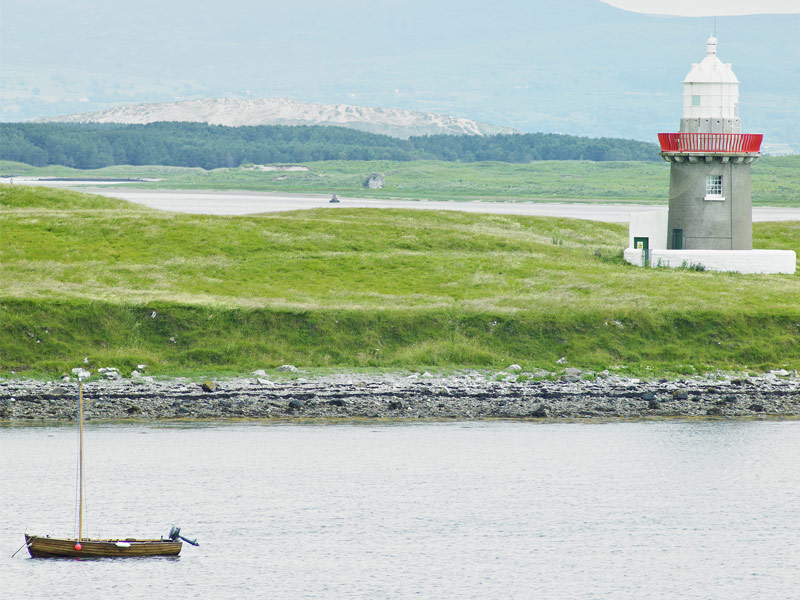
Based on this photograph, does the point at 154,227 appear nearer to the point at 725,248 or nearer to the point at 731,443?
the point at 725,248

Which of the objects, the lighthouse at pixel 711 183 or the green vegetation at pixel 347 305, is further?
the lighthouse at pixel 711 183

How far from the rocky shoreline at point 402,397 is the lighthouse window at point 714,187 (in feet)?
56.0

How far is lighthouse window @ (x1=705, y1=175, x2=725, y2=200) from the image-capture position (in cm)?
6375

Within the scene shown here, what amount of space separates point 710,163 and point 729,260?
17.7 feet

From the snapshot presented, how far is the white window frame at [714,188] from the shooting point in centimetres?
6375

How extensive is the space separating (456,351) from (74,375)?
50.9 feet

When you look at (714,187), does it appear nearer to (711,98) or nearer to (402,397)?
(711,98)

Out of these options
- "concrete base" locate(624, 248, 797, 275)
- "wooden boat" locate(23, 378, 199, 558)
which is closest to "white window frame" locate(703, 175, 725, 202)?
"concrete base" locate(624, 248, 797, 275)

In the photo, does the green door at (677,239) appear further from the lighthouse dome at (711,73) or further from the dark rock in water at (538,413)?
the dark rock in water at (538,413)

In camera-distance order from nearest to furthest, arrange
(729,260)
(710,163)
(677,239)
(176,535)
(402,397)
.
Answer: (176,535) → (402,397) → (710,163) → (729,260) → (677,239)

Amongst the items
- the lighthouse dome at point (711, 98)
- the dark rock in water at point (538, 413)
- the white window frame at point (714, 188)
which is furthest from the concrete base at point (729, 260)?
the dark rock in water at point (538, 413)

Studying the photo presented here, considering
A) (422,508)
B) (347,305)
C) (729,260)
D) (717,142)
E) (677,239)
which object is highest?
(717,142)

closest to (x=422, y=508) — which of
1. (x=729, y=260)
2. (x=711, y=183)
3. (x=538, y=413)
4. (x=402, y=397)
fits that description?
(x=402, y=397)

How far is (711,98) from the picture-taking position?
6228 cm
